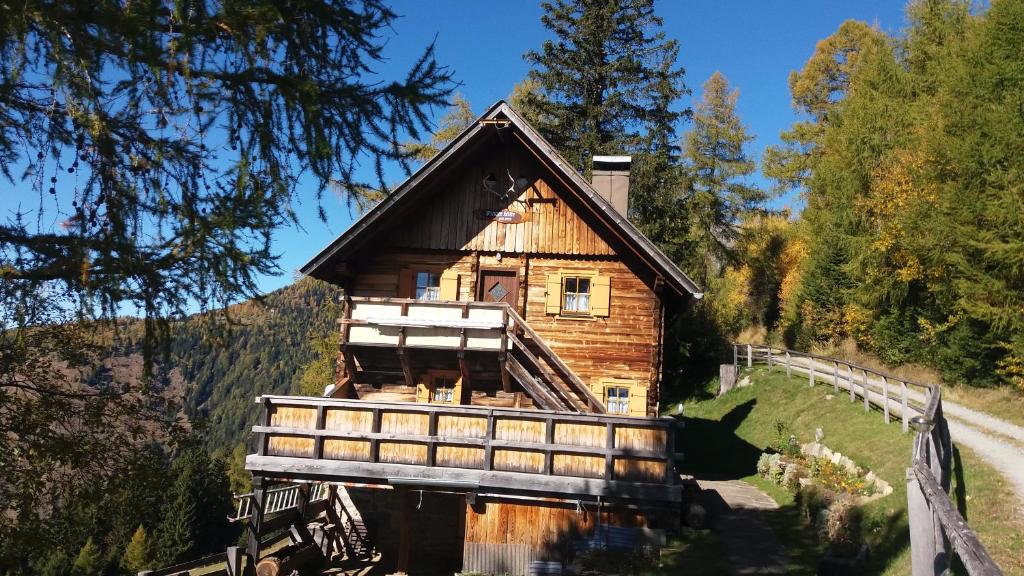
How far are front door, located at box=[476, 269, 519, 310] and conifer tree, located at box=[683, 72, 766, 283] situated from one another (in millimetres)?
23201

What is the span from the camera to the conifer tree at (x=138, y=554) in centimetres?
5131

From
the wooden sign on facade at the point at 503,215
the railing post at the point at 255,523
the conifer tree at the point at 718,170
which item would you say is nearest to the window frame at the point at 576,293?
the wooden sign on facade at the point at 503,215

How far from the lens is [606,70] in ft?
98.5

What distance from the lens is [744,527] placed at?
1330 centimetres

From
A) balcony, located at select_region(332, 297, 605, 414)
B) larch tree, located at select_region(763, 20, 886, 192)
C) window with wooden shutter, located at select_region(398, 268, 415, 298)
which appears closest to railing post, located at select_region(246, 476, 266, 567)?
balcony, located at select_region(332, 297, 605, 414)

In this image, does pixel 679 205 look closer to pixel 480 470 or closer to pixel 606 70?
pixel 606 70

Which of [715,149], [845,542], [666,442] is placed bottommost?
[845,542]

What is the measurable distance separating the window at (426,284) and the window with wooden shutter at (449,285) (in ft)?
0.69

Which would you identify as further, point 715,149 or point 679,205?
point 715,149

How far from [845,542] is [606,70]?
24.2 metres

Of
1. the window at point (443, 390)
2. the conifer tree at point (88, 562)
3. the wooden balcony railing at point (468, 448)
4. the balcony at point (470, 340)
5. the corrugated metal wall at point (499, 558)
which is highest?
the balcony at point (470, 340)

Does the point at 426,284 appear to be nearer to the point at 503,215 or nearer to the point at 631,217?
the point at 503,215

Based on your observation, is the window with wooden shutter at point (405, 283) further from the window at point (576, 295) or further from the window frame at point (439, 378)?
the window at point (576, 295)

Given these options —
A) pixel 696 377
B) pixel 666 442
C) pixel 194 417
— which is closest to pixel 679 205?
pixel 696 377
